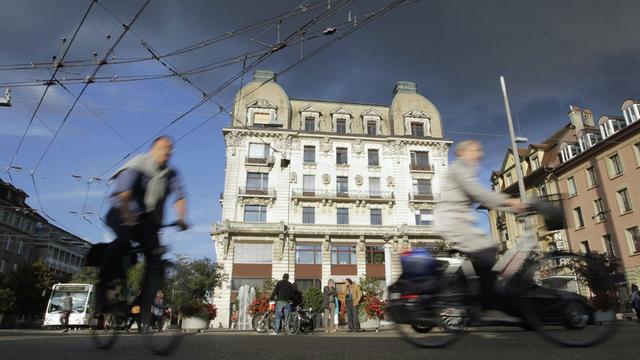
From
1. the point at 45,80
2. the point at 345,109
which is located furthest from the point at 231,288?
the point at 45,80

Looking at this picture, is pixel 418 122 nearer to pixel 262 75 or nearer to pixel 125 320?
pixel 262 75

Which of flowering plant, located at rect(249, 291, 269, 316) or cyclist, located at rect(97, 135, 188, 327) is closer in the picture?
cyclist, located at rect(97, 135, 188, 327)

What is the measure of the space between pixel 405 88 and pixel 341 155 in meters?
12.3

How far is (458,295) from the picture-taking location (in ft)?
11.8

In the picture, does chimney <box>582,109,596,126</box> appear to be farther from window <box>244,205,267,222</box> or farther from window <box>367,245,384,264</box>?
window <box>244,205,267,222</box>

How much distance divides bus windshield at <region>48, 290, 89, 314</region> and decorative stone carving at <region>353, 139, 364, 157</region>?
2519 centimetres

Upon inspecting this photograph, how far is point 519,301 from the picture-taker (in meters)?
3.50

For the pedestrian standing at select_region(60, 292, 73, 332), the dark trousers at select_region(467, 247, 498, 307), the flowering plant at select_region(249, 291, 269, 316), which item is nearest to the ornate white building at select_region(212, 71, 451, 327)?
the pedestrian standing at select_region(60, 292, 73, 332)

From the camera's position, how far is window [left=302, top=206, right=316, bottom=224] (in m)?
36.4

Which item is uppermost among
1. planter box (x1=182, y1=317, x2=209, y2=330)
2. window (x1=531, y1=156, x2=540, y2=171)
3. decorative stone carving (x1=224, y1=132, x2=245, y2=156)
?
decorative stone carving (x1=224, y1=132, x2=245, y2=156)

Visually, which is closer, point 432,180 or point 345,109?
point 432,180

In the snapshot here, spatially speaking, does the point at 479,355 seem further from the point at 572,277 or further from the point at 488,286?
the point at 572,277

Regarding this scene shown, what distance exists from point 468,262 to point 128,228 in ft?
10.5

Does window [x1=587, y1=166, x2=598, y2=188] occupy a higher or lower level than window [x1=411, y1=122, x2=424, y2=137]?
lower
